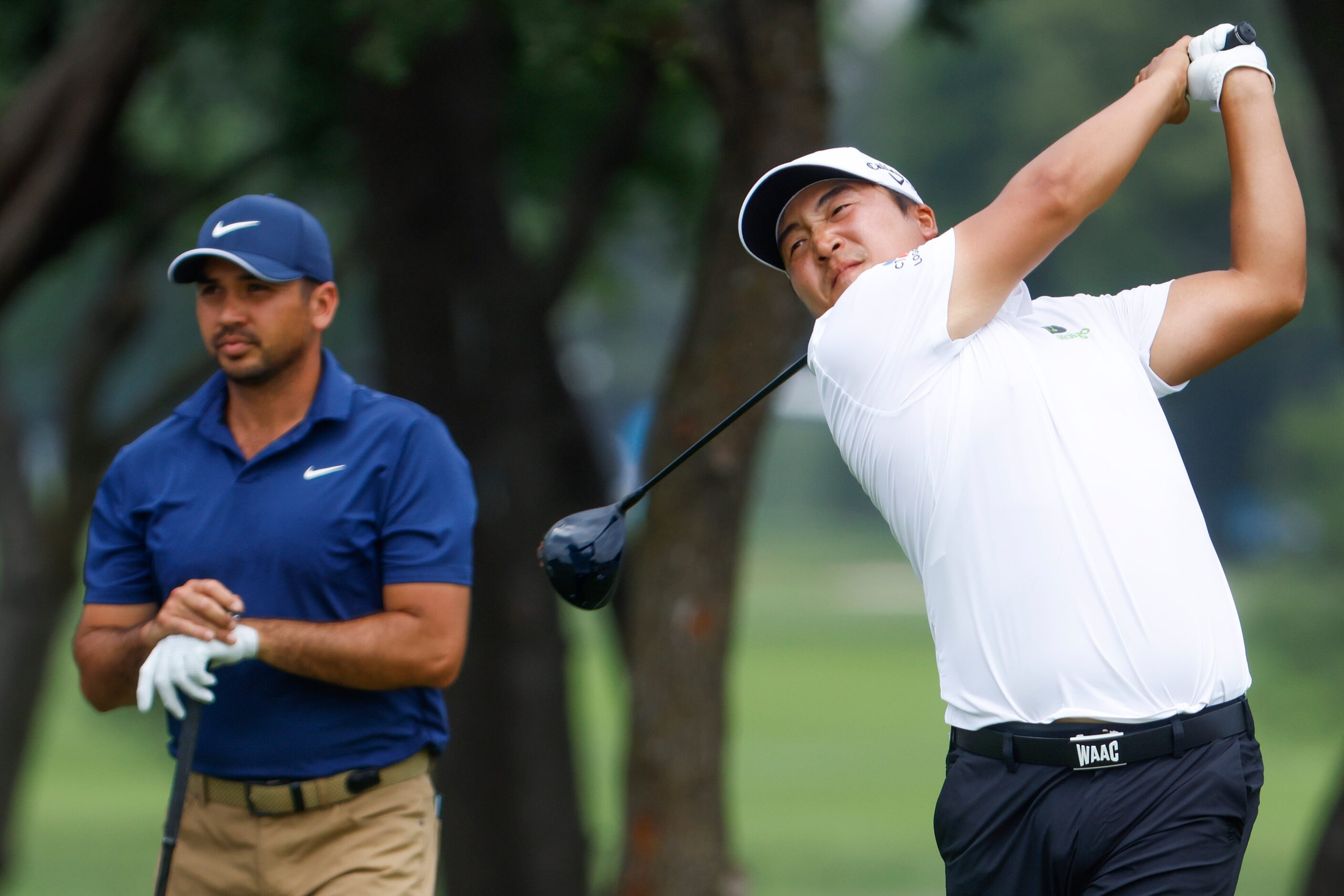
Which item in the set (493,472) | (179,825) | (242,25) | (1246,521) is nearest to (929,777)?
(493,472)

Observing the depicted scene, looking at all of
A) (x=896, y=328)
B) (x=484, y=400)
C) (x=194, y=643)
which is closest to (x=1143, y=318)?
(x=896, y=328)

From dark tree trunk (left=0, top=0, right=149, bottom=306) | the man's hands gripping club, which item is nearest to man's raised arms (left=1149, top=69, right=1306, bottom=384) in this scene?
the man's hands gripping club

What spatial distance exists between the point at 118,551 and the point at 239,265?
71cm

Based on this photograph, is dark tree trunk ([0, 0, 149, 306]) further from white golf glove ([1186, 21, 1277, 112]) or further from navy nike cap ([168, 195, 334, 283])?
white golf glove ([1186, 21, 1277, 112])

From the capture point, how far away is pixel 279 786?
3.61 meters

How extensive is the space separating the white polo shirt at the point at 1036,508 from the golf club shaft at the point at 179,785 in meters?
1.58

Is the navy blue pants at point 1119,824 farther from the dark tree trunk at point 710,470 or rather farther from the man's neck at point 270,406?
the dark tree trunk at point 710,470

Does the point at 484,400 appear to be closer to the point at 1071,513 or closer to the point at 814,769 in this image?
the point at 1071,513

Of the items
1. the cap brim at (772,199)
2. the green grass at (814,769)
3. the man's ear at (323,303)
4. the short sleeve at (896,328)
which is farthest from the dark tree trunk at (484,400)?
the short sleeve at (896,328)

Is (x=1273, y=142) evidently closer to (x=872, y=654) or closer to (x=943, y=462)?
(x=943, y=462)

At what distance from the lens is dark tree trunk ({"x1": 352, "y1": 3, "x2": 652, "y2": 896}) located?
8883mm

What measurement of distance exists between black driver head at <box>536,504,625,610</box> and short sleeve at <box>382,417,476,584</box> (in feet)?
1.19

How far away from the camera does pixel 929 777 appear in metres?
20.0

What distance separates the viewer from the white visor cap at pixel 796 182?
3.10 meters
